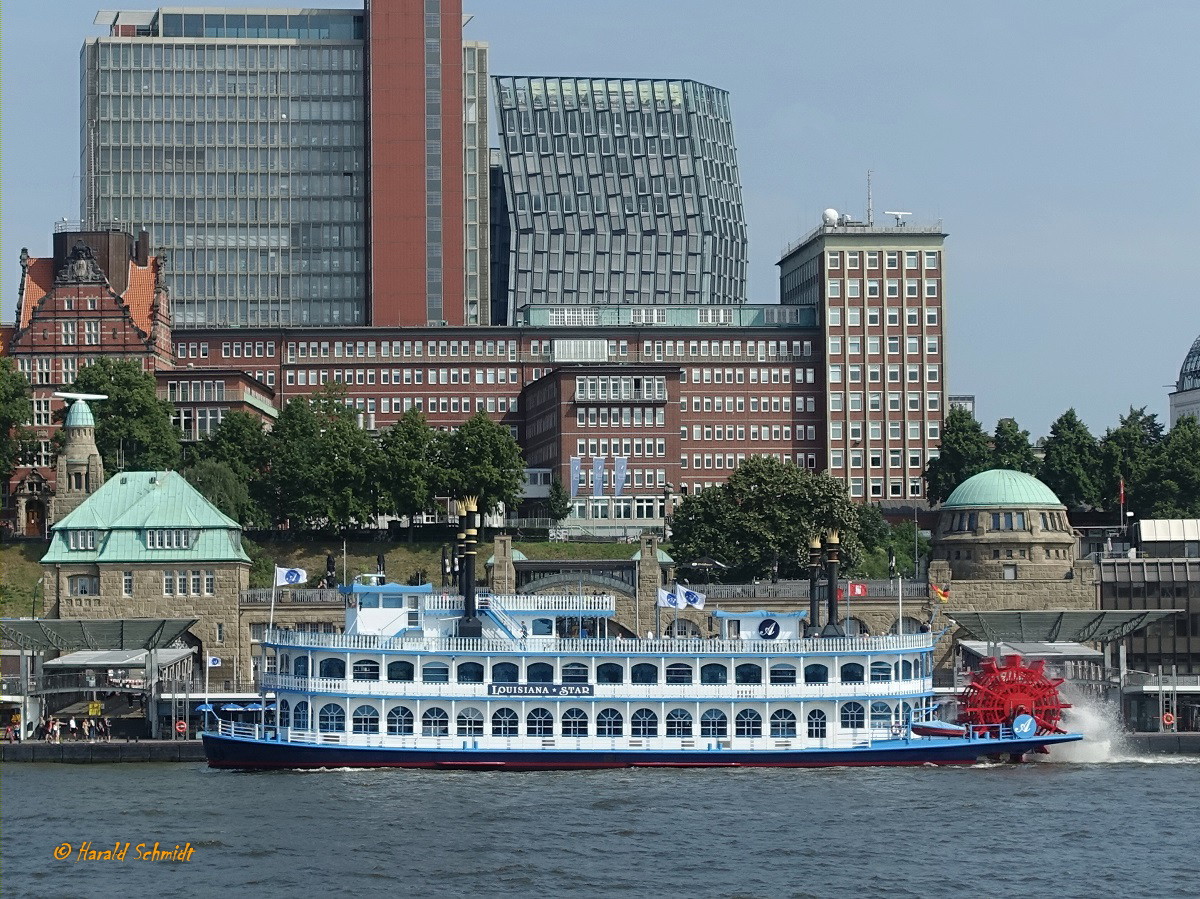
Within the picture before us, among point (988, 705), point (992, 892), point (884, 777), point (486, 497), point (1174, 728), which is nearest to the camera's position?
point (992, 892)

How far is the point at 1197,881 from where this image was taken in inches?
2795

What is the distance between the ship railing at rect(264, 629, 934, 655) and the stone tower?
55.8 metres

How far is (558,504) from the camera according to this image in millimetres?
189625

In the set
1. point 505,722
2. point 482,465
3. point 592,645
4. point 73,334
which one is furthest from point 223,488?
point 592,645

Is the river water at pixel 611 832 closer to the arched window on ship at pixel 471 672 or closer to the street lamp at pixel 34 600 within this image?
the arched window on ship at pixel 471 672

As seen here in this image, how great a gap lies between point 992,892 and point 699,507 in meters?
92.4

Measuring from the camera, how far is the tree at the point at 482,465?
173500 mm

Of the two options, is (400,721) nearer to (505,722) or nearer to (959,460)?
(505,722)

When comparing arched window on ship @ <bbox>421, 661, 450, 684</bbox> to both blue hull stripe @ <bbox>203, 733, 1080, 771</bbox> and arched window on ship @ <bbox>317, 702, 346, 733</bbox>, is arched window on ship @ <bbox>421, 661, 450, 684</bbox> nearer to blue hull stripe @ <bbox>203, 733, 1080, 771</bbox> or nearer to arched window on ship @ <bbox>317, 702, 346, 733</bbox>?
blue hull stripe @ <bbox>203, 733, 1080, 771</bbox>

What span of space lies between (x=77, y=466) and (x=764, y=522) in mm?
49253

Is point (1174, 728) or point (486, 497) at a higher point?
point (486, 497)

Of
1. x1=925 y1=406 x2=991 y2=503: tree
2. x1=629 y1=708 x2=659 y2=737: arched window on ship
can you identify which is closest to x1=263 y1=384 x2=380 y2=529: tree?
x1=925 y1=406 x2=991 y2=503: tree

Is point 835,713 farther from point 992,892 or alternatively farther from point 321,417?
point 321,417

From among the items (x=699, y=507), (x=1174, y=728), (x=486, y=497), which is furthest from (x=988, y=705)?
(x=486, y=497)
